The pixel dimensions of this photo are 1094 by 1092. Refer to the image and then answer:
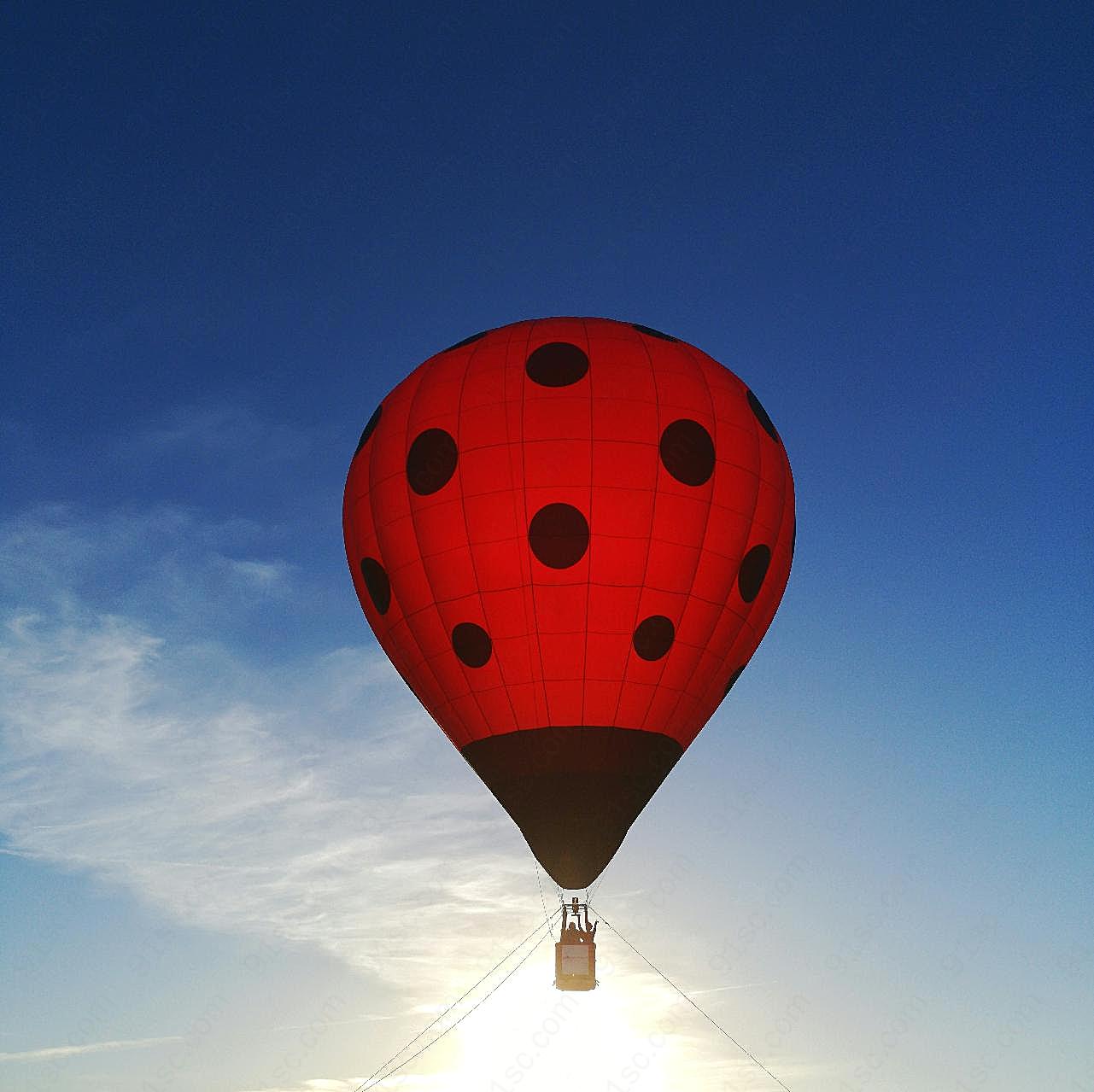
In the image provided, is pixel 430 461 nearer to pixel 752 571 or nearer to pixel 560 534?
pixel 560 534

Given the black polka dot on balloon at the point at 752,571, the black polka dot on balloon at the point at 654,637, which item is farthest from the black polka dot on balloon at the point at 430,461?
the black polka dot on balloon at the point at 752,571

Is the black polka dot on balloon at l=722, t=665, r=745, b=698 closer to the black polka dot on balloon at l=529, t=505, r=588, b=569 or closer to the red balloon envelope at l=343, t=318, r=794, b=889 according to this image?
the red balloon envelope at l=343, t=318, r=794, b=889

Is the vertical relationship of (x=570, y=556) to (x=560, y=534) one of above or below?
below

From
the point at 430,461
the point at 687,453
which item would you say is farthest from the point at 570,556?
the point at 430,461

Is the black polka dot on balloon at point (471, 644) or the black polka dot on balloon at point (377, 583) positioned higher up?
the black polka dot on balloon at point (377, 583)

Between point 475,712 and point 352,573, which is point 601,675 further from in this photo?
point 352,573

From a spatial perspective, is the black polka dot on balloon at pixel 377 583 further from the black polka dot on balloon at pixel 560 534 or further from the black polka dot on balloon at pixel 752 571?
the black polka dot on balloon at pixel 752 571

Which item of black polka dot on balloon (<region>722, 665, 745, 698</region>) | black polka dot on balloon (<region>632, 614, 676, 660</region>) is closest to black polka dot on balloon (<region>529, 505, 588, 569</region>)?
black polka dot on balloon (<region>632, 614, 676, 660</region>)
